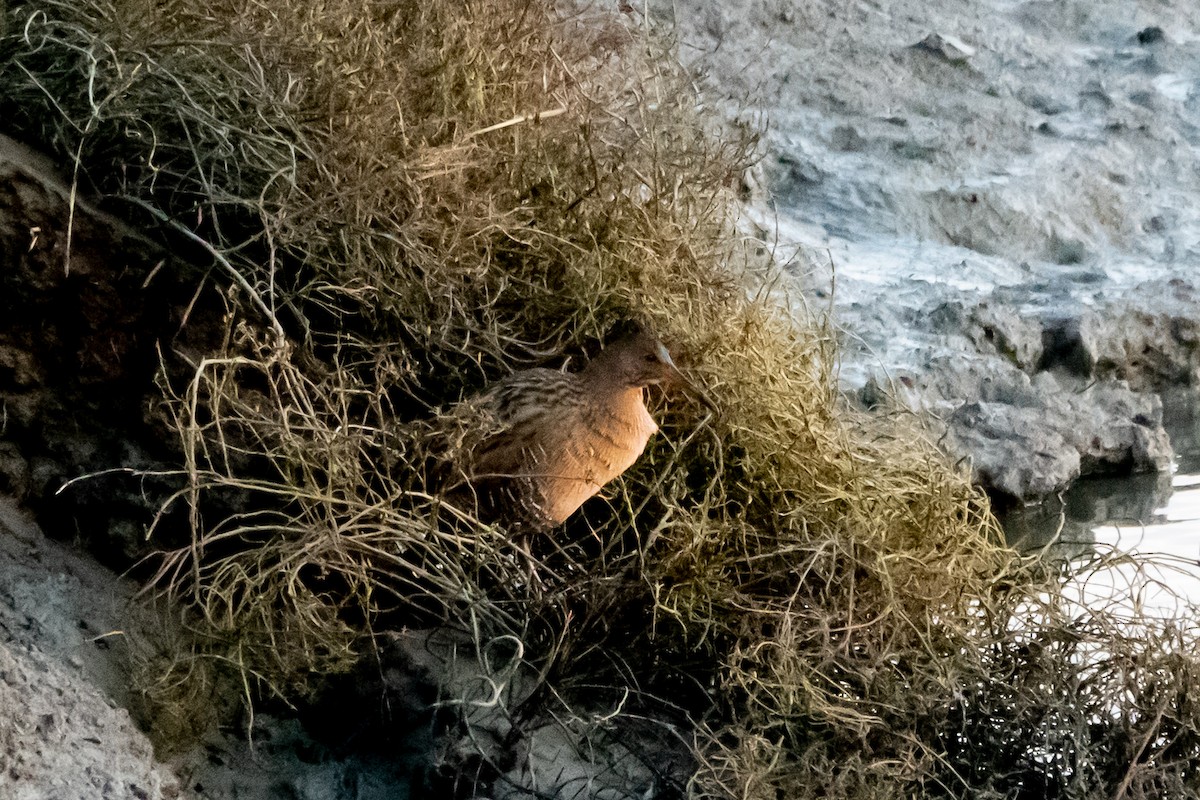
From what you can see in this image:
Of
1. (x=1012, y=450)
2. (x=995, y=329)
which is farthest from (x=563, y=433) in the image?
(x=995, y=329)

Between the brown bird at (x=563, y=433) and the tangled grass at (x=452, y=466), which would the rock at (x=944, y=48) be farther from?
the brown bird at (x=563, y=433)

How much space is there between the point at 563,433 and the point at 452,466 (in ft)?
0.71

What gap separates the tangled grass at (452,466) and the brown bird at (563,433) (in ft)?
0.26

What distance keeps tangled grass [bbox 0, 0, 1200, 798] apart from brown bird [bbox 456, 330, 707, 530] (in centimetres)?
8

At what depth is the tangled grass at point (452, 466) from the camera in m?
2.48

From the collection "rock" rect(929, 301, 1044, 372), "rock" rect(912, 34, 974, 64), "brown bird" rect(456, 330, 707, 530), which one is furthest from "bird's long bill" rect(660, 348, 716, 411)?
"rock" rect(912, 34, 974, 64)

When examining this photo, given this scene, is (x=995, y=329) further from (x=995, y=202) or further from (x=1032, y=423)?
(x=995, y=202)

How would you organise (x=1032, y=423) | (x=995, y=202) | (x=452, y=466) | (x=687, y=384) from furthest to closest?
(x=995, y=202)
(x=1032, y=423)
(x=687, y=384)
(x=452, y=466)

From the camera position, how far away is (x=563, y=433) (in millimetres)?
2674

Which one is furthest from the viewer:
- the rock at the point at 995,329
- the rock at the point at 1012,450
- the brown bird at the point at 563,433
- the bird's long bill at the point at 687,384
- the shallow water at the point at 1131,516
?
the rock at the point at 995,329

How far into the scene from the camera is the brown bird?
2.63 meters

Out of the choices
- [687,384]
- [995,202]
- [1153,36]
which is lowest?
[995,202]

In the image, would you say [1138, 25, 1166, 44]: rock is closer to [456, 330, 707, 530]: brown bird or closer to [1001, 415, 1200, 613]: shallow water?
[1001, 415, 1200, 613]: shallow water

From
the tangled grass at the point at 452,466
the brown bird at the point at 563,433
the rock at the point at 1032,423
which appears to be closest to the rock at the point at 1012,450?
the rock at the point at 1032,423
